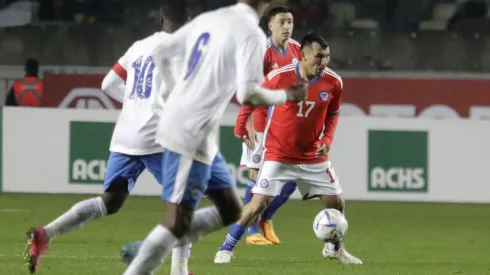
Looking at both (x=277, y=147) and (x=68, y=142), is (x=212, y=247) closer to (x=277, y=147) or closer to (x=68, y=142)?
(x=277, y=147)

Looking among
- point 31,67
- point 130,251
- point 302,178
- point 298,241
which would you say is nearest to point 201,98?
point 130,251

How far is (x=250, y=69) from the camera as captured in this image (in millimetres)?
5641

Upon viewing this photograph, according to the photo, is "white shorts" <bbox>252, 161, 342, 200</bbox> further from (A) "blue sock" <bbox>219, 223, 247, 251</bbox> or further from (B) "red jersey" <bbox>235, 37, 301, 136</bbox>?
(B) "red jersey" <bbox>235, 37, 301, 136</bbox>

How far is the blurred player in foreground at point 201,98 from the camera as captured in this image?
5.70 metres

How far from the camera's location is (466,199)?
14.5m

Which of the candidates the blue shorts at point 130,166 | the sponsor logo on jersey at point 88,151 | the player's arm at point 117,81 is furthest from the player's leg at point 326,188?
the sponsor logo on jersey at point 88,151

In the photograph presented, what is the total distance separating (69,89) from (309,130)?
356 inches

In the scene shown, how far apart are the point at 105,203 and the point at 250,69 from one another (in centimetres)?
243

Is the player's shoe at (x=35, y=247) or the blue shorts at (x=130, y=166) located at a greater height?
the blue shorts at (x=130, y=166)

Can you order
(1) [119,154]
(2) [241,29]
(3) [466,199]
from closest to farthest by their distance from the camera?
(2) [241,29], (1) [119,154], (3) [466,199]

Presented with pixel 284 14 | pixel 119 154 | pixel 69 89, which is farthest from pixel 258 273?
pixel 69 89

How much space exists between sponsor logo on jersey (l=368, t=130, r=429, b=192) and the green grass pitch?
25 cm

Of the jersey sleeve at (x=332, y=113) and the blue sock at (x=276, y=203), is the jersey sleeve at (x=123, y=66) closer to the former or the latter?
the jersey sleeve at (x=332, y=113)

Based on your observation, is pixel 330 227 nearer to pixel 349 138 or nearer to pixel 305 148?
pixel 305 148
